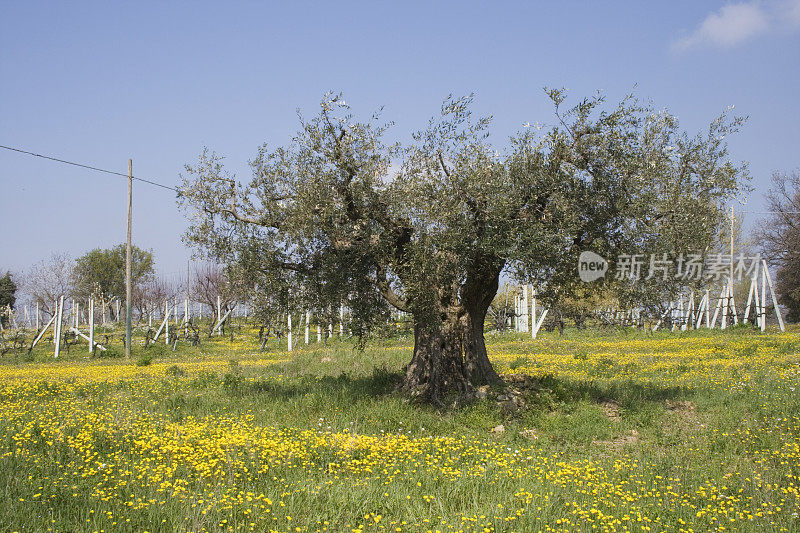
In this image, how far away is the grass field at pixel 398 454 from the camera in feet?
24.5

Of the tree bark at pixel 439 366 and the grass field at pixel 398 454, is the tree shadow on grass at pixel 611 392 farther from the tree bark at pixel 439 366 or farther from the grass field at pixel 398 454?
the tree bark at pixel 439 366

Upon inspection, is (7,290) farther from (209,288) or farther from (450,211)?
(450,211)

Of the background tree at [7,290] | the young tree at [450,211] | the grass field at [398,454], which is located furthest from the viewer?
the background tree at [7,290]

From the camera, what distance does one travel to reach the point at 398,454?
33.4 feet

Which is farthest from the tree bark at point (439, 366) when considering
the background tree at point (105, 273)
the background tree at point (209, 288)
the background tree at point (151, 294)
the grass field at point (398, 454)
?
the background tree at point (105, 273)

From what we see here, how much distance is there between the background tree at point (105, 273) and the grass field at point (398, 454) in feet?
184

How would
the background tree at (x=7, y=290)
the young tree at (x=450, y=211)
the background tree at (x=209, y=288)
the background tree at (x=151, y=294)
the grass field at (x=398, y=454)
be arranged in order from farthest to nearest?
the background tree at (x=7, y=290) < the background tree at (x=151, y=294) < the background tree at (x=209, y=288) < the young tree at (x=450, y=211) < the grass field at (x=398, y=454)

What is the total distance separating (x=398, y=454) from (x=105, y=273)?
7201 centimetres

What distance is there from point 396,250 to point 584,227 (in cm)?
433

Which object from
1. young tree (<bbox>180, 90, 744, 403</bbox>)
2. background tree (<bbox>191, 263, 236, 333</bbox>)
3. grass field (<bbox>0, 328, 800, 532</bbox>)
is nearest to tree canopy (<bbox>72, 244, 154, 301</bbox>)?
background tree (<bbox>191, 263, 236, 333</bbox>)

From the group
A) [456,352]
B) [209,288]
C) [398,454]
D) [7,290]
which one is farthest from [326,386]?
[7,290]

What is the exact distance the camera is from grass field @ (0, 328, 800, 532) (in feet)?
24.5

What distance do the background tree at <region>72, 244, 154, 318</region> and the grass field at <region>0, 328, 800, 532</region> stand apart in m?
56.1

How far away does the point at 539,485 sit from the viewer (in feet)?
27.8
